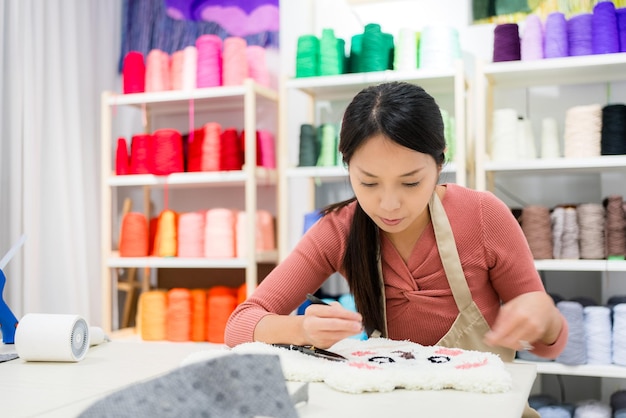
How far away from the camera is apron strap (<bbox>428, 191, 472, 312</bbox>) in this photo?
1.41 meters

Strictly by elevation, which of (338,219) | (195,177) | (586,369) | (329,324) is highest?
Result: (195,177)

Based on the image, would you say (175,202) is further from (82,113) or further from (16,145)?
(16,145)

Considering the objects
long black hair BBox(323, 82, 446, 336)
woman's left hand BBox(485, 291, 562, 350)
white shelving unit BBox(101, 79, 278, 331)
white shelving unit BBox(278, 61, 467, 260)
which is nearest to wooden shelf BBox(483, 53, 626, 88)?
white shelving unit BBox(278, 61, 467, 260)

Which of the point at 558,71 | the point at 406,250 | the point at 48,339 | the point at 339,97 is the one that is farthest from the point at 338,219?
the point at 339,97

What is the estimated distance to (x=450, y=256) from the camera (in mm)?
1418

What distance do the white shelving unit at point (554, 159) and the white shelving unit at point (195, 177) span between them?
0.95 meters

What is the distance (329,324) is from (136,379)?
0.35 meters

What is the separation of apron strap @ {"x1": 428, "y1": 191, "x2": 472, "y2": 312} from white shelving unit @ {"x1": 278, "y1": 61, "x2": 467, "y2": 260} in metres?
1.09

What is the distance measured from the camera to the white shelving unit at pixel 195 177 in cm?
284

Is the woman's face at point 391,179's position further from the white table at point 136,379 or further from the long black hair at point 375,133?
the white table at point 136,379

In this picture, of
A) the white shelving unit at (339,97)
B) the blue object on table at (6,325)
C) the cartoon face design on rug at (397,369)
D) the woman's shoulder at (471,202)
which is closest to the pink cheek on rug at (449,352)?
the cartoon face design on rug at (397,369)

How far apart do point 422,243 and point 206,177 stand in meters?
1.64

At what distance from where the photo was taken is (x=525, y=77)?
8.72 ft

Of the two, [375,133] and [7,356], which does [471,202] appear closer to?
[375,133]
